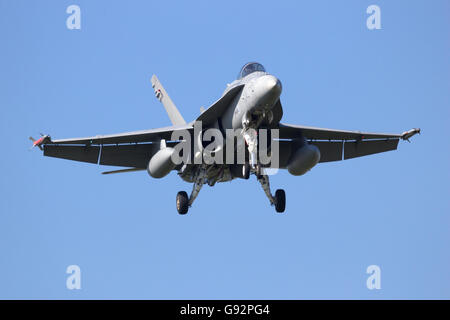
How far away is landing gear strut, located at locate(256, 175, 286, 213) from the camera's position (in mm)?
28062

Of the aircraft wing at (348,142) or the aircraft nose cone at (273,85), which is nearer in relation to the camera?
the aircraft nose cone at (273,85)

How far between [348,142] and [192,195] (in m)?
6.95

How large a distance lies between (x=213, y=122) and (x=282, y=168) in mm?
3789

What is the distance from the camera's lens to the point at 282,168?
29.4 metres

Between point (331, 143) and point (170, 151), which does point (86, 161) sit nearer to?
point (170, 151)

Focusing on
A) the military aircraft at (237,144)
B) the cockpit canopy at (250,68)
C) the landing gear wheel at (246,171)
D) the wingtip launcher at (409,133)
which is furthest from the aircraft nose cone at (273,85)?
the wingtip launcher at (409,133)

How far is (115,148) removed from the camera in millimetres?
29344

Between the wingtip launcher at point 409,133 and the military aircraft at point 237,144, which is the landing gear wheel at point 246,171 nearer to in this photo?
the military aircraft at point 237,144

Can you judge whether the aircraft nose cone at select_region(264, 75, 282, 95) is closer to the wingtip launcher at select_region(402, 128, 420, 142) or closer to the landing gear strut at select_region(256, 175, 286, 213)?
the landing gear strut at select_region(256, 175, 286, 213)

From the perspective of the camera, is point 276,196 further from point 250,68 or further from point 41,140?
point 41,140

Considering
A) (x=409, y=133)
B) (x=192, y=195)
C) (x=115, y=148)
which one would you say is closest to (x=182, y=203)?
(x=192, y=195)

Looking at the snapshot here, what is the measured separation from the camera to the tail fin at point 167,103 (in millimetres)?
33709

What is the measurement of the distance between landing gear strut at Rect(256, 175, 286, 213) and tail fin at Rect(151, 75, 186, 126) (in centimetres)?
628
